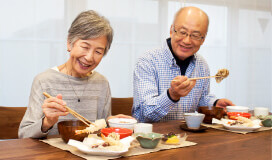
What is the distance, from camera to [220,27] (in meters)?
4.36

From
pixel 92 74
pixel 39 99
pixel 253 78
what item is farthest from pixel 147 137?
pixel 253 78

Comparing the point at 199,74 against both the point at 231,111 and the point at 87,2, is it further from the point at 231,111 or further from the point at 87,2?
the point at 87,2

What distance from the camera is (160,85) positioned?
214 centimetres

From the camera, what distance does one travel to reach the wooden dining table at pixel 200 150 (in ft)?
3.56

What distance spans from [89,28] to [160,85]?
0.73 metres

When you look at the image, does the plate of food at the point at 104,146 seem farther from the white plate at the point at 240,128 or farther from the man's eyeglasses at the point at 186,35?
the man's eyeglasses at the point at 186,35

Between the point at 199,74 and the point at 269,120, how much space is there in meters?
0.68

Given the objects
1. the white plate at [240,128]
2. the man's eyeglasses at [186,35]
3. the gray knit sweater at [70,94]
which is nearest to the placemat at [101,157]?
the gray knit sweater at [70,94]

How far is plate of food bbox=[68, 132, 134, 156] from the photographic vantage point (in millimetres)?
1065

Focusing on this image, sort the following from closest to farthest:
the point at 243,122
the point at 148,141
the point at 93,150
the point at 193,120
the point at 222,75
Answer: the point at 93,150 → the point at 148,141 → the point at 193,120 → the point at 243,122 → the point at 222,75

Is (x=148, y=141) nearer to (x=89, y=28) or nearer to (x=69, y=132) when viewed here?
(x=69, y=132)

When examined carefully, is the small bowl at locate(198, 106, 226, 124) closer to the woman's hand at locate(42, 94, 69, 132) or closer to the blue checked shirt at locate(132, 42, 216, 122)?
the blue checked shirt at locate(132, 42, 216, 122)

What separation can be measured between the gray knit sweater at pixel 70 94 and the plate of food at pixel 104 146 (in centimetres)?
38

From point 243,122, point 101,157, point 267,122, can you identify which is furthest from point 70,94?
point 267,122
